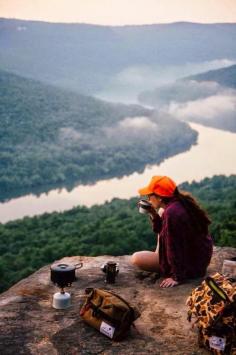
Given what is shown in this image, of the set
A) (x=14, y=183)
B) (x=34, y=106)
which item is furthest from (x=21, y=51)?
(x=14, y=183)

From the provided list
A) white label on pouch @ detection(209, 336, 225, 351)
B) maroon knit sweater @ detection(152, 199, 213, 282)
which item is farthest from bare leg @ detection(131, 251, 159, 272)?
white label on pouch @ detection(209, 336, 225, 351)

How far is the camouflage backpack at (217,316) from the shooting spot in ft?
7.59

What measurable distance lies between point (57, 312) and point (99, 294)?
436 mm

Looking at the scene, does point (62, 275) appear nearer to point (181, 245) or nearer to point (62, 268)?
point (62, 268)

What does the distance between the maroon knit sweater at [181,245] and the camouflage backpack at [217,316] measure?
0.70m

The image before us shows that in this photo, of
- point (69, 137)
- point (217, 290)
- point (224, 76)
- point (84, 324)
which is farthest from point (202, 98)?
point (217, 290)

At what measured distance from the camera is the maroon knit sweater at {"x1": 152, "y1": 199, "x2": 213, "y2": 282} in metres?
3.15

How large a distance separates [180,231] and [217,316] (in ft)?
2.92

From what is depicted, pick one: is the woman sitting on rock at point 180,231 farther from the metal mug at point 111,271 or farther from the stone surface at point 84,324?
the metal mug at point 111,271

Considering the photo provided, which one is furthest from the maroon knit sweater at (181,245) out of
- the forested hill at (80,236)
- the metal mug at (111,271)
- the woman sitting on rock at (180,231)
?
the forested hill at (80,236)

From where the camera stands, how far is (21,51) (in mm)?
72125

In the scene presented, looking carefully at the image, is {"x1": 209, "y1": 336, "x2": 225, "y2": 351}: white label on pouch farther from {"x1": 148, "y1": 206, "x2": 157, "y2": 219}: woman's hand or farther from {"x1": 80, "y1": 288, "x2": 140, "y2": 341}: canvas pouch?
{"x1": 148, "y1": 206, "x2": 157, "y2": 219}: woman's hand

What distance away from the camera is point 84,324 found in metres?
2.82

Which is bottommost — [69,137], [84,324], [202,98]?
[84,324]
